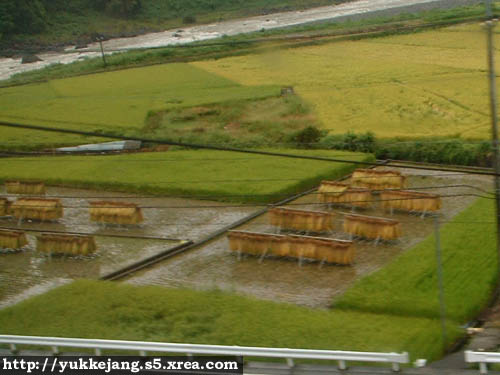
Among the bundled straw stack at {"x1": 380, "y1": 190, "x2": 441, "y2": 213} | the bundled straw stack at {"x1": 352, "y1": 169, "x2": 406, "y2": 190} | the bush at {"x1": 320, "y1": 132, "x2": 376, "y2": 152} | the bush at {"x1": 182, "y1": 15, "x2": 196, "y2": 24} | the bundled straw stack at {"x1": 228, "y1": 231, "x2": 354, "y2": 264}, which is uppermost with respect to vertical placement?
the bush at {"x1": 182, "y1": 15, "x2": 196, "y2": 24}

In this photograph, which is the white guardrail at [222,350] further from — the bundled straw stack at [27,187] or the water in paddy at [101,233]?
the bundled straw stack at [27,187]

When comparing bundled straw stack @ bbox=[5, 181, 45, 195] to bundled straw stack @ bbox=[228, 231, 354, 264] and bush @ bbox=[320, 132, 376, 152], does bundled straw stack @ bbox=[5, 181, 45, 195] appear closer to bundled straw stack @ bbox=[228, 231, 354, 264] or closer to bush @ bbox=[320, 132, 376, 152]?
bundled straw stack @ bbox=[228, 231, 354, 264]

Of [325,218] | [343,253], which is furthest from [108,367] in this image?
[325,218]

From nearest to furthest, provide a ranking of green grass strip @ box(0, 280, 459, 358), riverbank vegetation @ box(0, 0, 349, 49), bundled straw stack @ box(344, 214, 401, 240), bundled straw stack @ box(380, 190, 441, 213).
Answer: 1. green grass strip @ box(0, 280, 459, 358)
2. bundled straw stack @ box(344, 214, 401, 240)
3. bundled straw stack @ box(380, 190, 441, 213)
4. riverbank vegetation @ box(0, 0, 349, 49)

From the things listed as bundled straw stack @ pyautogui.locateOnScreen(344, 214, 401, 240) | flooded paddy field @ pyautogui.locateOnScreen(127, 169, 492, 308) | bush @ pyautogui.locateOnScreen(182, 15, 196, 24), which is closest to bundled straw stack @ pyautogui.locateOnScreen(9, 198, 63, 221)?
flooded paddy field @ pyautogui.locateOnScreen(127, 169, 492, 308)

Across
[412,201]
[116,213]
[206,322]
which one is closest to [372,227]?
[412,201]
